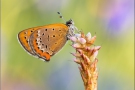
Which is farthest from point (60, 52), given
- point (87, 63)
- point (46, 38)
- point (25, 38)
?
point (87, 63)

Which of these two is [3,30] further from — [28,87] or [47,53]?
[47,53]

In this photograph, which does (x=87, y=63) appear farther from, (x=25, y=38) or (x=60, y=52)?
(x=60, y=52)

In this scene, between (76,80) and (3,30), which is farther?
(3,30)

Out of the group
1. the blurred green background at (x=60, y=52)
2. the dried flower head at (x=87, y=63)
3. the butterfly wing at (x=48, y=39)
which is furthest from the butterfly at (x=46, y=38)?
the blurred green background at (x=60, y=52)

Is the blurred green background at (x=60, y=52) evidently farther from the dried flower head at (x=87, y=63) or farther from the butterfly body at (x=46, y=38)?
the dried flower head at (x=87, y=63)

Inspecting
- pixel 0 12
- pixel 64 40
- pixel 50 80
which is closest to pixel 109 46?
pixel 50 80

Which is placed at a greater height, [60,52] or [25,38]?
[60,52]
